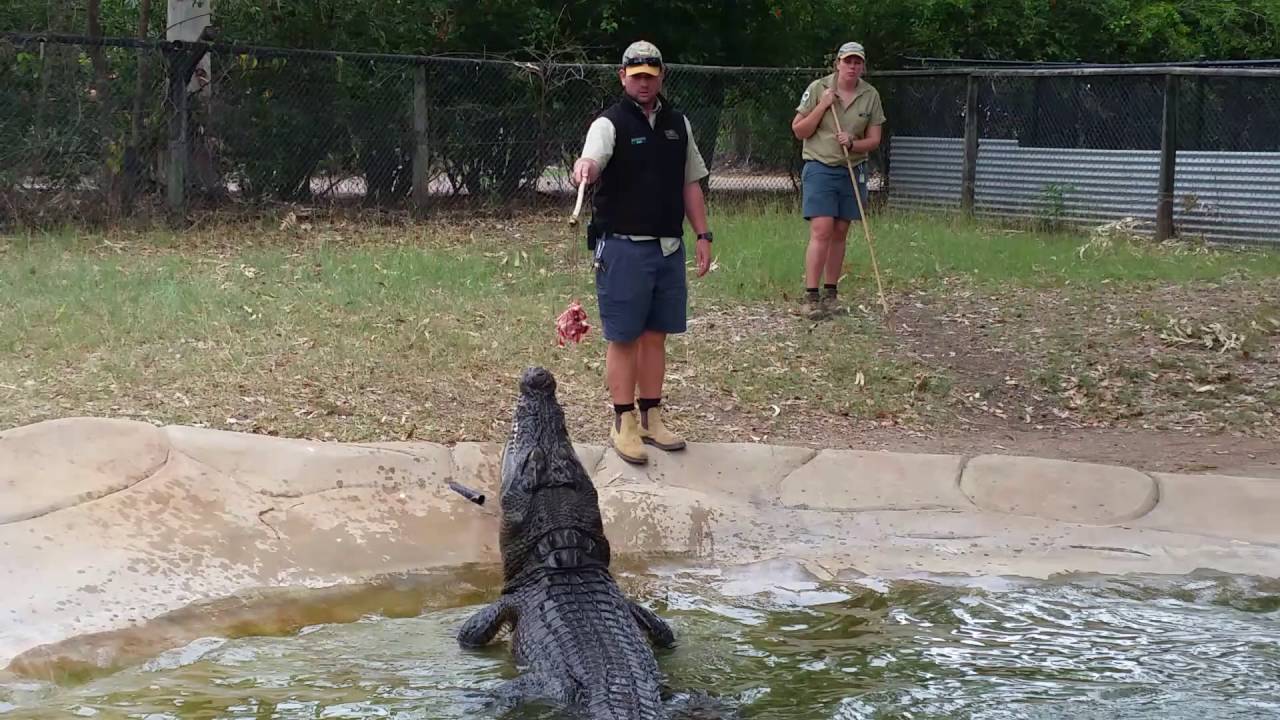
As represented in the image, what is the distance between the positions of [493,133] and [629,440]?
7956mm

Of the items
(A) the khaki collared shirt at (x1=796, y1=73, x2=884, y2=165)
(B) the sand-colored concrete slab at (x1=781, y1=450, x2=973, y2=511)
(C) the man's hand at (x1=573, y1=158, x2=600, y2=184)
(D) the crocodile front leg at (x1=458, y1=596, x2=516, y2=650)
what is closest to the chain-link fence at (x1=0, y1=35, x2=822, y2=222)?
(A) the khaki collared shirt at (x1=796, y1=73, x2=884, y2=165)

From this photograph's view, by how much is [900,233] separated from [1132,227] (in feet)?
7.69

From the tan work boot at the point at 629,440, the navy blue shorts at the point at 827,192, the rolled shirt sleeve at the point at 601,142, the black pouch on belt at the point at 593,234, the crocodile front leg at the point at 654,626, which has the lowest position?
the crocodile front leg at the point at 654,626

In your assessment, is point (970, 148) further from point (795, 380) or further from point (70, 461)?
point (70, 461)

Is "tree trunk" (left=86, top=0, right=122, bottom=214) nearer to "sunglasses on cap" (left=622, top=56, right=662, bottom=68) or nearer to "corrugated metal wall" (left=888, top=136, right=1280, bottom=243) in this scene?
"sunglasses on cap" (left=622, top=56, right=662, bottom=68)

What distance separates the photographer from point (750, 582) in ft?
17.1

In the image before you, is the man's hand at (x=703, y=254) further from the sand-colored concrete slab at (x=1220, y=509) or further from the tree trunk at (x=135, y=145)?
the tree trunk at (x=135, y=145)

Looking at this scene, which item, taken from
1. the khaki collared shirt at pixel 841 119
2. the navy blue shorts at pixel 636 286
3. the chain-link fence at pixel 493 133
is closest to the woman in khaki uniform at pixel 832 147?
the khaki collared shirt at pixel 841 119

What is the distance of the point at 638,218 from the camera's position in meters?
5.58

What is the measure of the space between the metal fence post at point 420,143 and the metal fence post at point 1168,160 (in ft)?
22.8

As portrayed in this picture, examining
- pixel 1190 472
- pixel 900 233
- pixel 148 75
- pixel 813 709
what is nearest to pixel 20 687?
pixel 813 709

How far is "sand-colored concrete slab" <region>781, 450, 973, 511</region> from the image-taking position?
225 inches

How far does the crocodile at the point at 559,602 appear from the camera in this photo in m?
3.99

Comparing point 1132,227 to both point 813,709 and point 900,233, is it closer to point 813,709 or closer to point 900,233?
point 900,233
